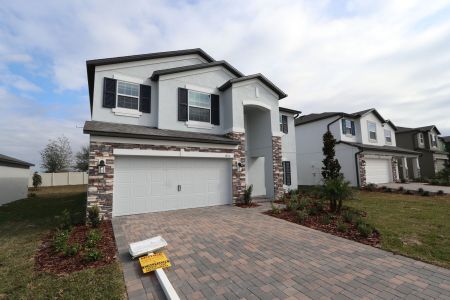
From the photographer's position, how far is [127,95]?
455 inches

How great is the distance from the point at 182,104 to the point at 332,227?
9147 millimetres

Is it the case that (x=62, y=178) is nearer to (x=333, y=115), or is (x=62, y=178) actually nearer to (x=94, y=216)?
(x=94, y=216)

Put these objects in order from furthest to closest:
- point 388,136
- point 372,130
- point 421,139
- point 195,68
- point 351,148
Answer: point 421,139 → point 388,136 → point 372,130 → point 351,148 → point 195,68

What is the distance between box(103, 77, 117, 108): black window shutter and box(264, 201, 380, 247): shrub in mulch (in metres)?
9.09

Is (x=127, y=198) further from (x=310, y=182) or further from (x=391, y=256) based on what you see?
(x=310, y=182)

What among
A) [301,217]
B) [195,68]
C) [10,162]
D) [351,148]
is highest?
[195,68]

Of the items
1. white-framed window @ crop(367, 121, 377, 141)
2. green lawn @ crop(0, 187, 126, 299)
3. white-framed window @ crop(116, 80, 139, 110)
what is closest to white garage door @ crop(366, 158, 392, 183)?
white-framed window @ crop(367, 121, 377, 141)

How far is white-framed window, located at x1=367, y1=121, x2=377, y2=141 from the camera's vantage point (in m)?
23.0

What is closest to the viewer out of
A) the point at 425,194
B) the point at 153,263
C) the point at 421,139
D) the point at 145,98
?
the point at 153,263

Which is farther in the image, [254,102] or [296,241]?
[254,102]

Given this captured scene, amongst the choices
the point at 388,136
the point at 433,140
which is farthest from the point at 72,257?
the point at 433,140

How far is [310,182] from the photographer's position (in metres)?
21.6

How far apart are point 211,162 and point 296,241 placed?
20.6 feet

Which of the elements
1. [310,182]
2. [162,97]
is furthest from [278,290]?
[310,182]
